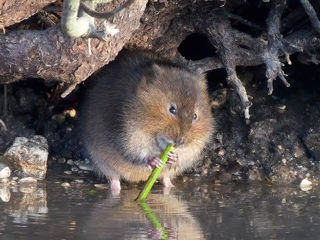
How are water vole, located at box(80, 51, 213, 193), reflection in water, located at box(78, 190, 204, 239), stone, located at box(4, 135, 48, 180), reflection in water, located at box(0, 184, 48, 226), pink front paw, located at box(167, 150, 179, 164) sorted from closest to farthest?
reflection in water, located at box(78, 190, 204, 239)
reflection in water, located at box(0, 184, 48, 226)
water vole, located at box(80, 51, 213, 193)
pink front paw, located at box(167, 150, 179, 164)
stone, located at box(4, 135, 48, 180)

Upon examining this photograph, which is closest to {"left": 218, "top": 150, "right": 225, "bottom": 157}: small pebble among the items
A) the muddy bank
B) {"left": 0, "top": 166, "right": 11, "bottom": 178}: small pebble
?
the muddy bank

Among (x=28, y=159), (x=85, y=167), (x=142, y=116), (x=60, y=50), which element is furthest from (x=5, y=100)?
(x=60, y=50)

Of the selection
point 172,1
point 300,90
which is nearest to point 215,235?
point 172,1

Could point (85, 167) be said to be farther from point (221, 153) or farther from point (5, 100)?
point (221, 153)

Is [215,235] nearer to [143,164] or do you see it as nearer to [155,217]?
[155,217]

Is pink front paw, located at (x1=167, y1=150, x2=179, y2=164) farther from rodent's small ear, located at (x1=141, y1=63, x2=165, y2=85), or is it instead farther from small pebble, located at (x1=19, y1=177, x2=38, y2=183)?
small pebble, located at (x1=19, y1=177, x2=38, y2=183)

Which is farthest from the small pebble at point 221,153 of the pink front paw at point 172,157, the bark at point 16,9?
the bark at point 16,9
